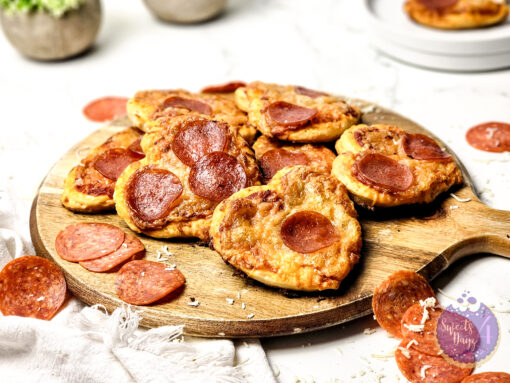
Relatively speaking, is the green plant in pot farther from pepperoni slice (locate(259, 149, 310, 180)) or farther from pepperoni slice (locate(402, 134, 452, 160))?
pepperoni slice (locate(402, 134, 452, 160))

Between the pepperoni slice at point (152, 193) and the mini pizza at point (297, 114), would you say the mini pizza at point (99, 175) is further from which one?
the mini pizza at point (297, 114)

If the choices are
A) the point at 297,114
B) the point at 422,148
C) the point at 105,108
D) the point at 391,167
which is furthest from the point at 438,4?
the point at 105,108

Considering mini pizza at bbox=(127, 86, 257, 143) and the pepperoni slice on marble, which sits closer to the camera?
the pepperoni slice on marble

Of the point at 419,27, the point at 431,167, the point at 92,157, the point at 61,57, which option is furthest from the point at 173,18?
the point at 431,167

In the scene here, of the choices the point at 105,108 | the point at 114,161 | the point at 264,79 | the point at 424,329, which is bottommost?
the point at 424,329

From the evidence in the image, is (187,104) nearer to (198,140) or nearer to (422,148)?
(198,140)

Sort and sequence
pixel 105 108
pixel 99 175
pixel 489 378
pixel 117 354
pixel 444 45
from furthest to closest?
1. pixel 444 45
2. pixel 105 108
3. pixel 99 175
4. pixel 117 354
5. pixel 489 378

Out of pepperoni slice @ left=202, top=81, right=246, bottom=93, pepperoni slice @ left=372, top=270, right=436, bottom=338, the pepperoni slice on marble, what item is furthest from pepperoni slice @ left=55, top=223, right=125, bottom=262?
pepperoni slice @ left=202, top=81, right=246, bottom=93
